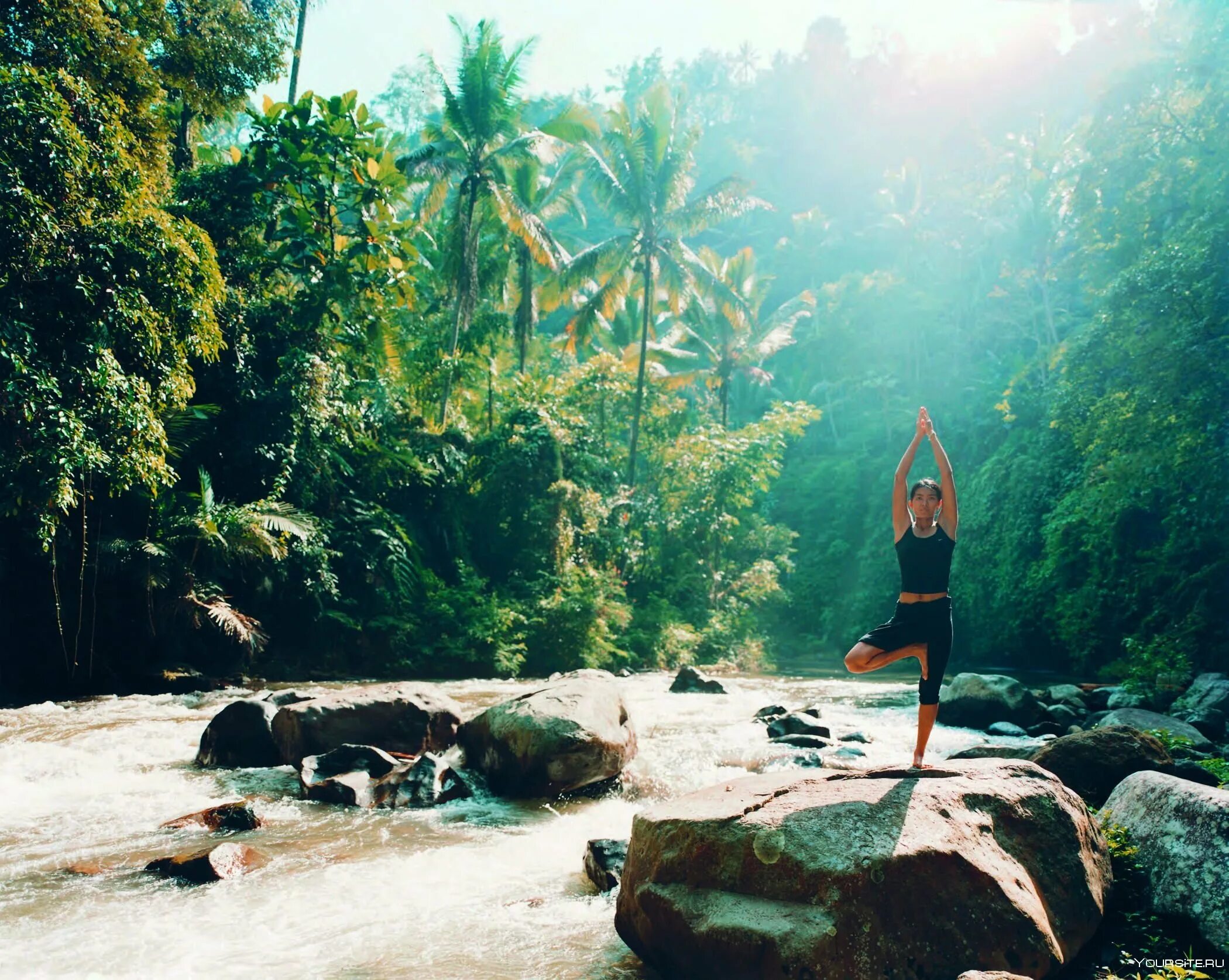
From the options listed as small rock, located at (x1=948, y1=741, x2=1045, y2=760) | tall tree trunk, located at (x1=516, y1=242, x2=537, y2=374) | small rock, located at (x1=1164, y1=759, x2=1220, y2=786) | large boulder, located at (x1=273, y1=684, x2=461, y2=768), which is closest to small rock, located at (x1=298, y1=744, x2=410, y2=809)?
large boulder, located at (x1=273, y1=684, x2=461, y2=768)

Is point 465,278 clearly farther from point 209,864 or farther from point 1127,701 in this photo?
point 209,864

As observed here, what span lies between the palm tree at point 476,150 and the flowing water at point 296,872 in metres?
13.8

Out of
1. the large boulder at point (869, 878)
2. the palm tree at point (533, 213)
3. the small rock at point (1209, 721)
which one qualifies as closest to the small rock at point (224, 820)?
the large boulder at point (869, 878)

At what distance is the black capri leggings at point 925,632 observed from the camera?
4605 mm

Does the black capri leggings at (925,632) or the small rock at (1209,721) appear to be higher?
the black capri leggings at (925,632)

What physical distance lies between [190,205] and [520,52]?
398 inches

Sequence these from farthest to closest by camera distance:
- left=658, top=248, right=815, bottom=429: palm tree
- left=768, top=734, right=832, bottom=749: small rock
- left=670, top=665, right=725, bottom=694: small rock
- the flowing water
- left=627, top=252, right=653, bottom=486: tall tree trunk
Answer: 1. left=658, top=248, right=815, bottom=429: palm tree
2. left=627, top=252, right=653, bottom=486: tall tree trunk
3. left=670, top=665, right=725, bottom=694: small rock
4. left=768, top=734, right=832, bottom=749: small rock
5. the flowing water

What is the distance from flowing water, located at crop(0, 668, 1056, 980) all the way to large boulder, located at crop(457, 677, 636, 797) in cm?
24

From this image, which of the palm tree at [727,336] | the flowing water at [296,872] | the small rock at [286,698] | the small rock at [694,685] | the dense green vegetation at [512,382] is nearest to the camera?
the flowing water at [296,872]

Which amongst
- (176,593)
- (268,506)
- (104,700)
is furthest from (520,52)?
(104,700)

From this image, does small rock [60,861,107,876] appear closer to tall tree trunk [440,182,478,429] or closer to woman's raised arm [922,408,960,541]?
woman's raised arm [922,408,960,541]

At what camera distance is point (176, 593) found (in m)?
11.9

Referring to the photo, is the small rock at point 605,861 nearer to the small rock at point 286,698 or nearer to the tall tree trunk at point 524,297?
the small rock at point 286,698

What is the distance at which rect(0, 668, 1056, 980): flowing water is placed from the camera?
12.5 ft
